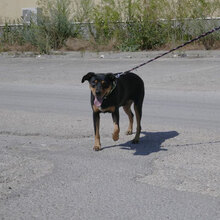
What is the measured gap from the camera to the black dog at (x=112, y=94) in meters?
6.27

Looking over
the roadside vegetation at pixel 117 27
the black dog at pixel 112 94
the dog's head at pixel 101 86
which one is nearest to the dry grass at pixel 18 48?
the roadside vegetation at pixel 117 27

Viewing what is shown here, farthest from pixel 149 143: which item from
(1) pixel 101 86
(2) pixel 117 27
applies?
(2) pixel 117 27

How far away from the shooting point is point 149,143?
689cm

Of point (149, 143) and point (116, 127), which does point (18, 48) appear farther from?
point (116, 127)

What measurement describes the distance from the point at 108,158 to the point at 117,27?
1567 centimetres

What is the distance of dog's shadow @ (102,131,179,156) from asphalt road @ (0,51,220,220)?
1cm

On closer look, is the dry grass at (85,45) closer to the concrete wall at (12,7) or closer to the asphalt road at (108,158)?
the asphalt road at (108,158)

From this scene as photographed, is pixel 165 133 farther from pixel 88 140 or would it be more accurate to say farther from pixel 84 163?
pixel 84 163

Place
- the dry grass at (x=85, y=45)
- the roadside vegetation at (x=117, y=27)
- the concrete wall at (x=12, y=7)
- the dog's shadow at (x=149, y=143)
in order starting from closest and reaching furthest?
the dog's shadow at (x=149, y=143) → the roadside vegetation at (x=117, y=27) → the dry grass at (x=85, y=45) → the concrete wall at (x=12, y=7)

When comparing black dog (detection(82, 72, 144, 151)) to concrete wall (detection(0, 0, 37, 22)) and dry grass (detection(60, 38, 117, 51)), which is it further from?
concrete wall (detection(0, 0, 37, 22))

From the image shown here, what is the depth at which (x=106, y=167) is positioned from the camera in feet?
18.9

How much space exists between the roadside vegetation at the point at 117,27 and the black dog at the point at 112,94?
39.7 ft

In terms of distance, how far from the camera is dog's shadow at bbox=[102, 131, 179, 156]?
651cm

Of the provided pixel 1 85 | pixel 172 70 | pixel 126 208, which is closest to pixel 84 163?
pixel 126 208
